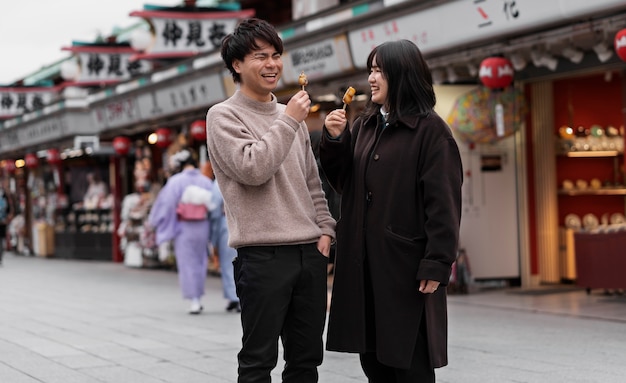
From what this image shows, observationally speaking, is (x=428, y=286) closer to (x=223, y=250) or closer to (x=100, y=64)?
(x=223, y=250)

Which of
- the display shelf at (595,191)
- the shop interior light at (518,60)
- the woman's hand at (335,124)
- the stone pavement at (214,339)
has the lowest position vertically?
the stone pavement at (214,339)

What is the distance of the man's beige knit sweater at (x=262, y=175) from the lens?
156 inches

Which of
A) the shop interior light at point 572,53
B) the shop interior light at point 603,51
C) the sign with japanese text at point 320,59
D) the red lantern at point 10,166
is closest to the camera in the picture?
the shop interior light at point 603,51

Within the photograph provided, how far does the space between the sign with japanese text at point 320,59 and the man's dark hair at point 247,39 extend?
7.96 meters

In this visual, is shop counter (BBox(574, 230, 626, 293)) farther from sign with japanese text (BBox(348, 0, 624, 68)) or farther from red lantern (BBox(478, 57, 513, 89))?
sign with japanese text (BBox(348, 0, 624, 68))

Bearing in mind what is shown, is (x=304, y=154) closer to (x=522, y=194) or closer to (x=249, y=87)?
(x=249, y=87)

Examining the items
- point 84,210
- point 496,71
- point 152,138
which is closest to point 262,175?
point 496,71

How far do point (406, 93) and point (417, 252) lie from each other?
2.11 ft

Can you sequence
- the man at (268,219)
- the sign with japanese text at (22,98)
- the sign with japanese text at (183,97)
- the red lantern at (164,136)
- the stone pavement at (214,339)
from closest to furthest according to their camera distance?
the man at (268,219) < the stone pavement at (214,339) < the sign with japanese text at (183,97) < the red lantern at (164,136) < the sign with japanese text at (22,98)

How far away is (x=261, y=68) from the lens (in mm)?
4125

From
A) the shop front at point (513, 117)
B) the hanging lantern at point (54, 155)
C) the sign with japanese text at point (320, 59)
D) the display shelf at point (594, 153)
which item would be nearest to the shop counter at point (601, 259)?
the shop front at point (513, 117)

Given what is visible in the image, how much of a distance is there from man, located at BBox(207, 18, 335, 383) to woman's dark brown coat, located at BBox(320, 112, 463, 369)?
122 millimetres

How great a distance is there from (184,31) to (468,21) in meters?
9.12

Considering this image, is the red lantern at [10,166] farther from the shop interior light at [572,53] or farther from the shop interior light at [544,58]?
the shop interior light at [572,53]
